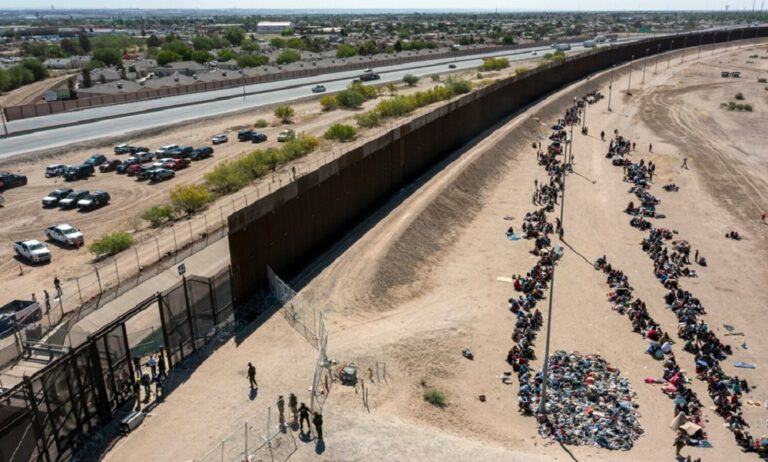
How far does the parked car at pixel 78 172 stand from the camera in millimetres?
50375

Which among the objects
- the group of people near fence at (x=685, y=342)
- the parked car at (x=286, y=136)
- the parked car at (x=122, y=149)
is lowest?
the group of people near fence at (x=685, y=342)

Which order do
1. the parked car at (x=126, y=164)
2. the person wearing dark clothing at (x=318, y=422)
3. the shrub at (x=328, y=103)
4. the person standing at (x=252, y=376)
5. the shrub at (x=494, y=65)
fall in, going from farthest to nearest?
the shrub at (x=494, y=65) < the shrub at (x=328, y=103) < the parked car at (x=126, y=164) < the person standing at (x=252, y=376) < the person wearing dark clothing at (x=318, y=422)

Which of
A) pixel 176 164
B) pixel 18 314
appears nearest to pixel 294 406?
pixel 18 314

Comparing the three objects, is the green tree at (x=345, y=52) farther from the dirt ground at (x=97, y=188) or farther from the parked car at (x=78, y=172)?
the parked car at (x=78, y=172)

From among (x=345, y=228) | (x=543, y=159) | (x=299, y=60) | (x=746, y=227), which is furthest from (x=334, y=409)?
(x=299, y=60)

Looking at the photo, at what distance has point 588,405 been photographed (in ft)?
68.4

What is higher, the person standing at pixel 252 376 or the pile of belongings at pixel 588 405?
the person standing at pixel 252 376

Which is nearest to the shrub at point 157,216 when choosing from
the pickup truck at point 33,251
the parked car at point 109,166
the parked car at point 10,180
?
the pickup truck at point 33,251

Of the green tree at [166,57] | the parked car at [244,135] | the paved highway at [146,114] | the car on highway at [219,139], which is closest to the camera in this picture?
the car on highway at [219,139]

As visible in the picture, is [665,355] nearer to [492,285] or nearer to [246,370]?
[492,285]

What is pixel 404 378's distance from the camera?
20.8 meters

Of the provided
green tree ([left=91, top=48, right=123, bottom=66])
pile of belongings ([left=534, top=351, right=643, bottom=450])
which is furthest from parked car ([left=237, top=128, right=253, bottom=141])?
green tree ([left=91, top=48, right=123, bottom=66])

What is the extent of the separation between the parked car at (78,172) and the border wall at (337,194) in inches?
1039

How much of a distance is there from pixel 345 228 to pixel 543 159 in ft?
86.7
